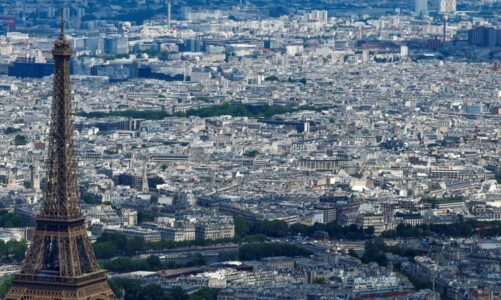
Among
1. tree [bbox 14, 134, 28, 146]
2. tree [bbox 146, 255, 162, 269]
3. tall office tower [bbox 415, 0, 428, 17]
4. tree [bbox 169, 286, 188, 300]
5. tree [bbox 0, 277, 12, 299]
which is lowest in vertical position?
tree [bbox 14, 134, 28, 146]

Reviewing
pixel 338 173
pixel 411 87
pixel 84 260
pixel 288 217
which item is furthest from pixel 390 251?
pixel 411 87

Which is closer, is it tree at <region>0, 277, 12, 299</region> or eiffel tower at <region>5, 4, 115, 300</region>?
eiffel tower at <region>5, 4, 115, 300</region>

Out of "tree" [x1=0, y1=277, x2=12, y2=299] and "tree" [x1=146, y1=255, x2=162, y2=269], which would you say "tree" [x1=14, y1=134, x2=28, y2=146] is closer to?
"tree" [x1=146, y1=255, x2=162, y2=269]

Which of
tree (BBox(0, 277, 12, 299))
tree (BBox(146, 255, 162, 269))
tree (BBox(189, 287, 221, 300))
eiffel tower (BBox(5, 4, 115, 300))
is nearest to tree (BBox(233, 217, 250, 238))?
tree (BBox(146, 255, 162, 269))

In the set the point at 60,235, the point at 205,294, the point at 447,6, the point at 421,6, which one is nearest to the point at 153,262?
the point at 205,294

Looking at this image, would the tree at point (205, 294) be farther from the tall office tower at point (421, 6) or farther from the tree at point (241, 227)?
the tall office tower at point (421, 6)

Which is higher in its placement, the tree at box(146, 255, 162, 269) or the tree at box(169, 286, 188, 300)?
the tree at box(169, 286, 188, 300)
